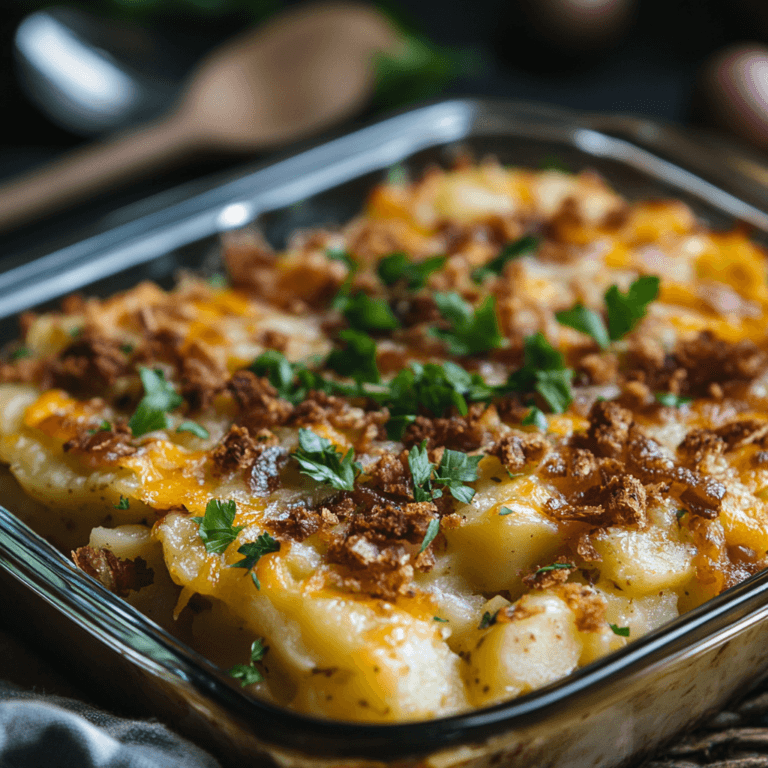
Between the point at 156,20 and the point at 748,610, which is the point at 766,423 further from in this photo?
the point at 156,20

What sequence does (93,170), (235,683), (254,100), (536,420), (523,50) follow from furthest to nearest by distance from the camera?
(523,50)
(254,100)
(93,170)
(536,420)
(235,683)

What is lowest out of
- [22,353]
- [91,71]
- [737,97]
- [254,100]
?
[22,353]

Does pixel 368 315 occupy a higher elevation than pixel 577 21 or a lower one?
lower

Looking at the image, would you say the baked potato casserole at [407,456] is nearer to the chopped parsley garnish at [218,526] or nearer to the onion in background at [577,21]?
the chopped parsley garnish at [218,526]

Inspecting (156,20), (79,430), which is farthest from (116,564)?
(156,20)

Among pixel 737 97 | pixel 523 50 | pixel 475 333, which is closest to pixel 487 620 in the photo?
pixel 475 333

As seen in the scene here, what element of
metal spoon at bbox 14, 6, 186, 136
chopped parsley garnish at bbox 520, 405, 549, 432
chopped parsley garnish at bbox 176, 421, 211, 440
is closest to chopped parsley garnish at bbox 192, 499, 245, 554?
chopped parsley garnish at bbox 176, 421, 211, 440

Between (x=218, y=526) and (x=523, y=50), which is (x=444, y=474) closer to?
(x=218, y=526)
